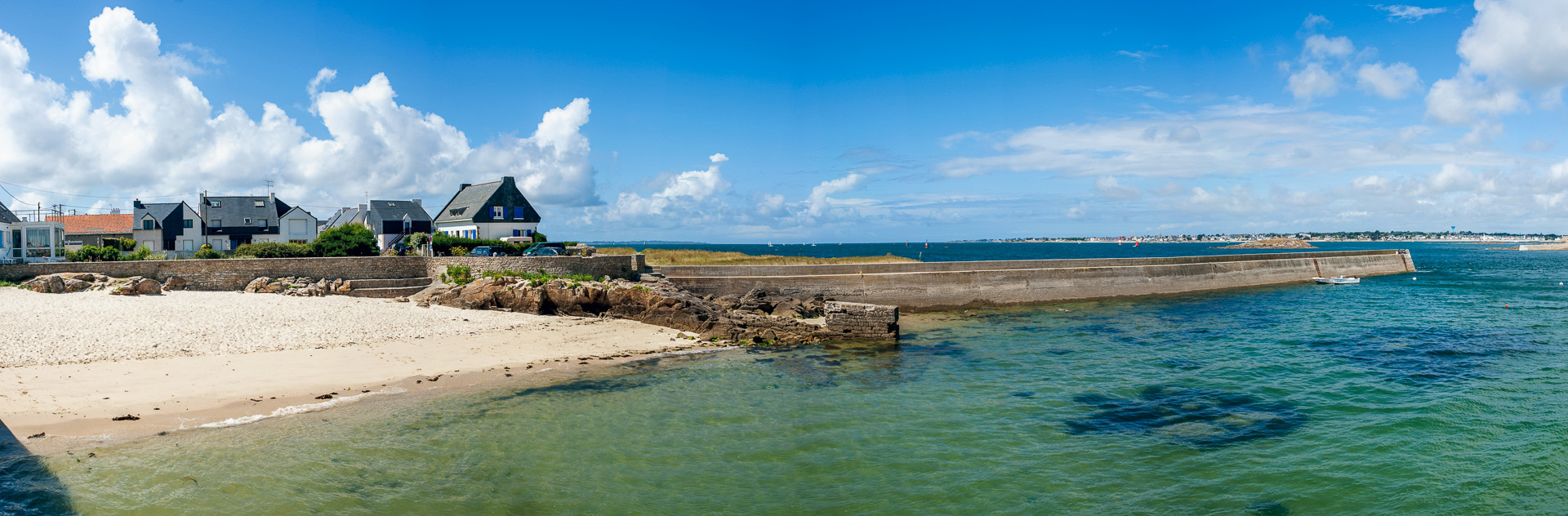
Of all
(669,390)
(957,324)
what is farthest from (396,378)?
(957,324)

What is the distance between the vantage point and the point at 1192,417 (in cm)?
1418

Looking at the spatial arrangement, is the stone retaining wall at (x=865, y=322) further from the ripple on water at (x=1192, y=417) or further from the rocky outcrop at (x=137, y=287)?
the rocky outcrop at (x=137, y=287)

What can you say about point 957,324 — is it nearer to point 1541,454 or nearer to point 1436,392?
point 1436,392

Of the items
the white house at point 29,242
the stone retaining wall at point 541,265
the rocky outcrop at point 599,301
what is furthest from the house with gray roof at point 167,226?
the rocky outcrop at point 599,301

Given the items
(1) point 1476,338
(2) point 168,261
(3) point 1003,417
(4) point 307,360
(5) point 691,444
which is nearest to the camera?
(5) point 691,444

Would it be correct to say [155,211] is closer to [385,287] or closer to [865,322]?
[385,287]

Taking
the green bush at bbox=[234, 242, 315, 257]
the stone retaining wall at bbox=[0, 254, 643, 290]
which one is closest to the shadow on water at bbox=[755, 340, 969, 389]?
the stone retaining wall at bbox=[0, 254, 643, 290]

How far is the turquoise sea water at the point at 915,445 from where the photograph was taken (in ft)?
32.8

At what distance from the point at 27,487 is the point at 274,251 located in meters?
27.8

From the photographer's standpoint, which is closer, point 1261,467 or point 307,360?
point 1261,467

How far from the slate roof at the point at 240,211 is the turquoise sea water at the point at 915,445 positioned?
60436 mm

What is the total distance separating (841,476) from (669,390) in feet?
22.7

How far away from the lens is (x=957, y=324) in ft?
96.7

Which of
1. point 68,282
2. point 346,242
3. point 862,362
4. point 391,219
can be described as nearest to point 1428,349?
point 862,362
